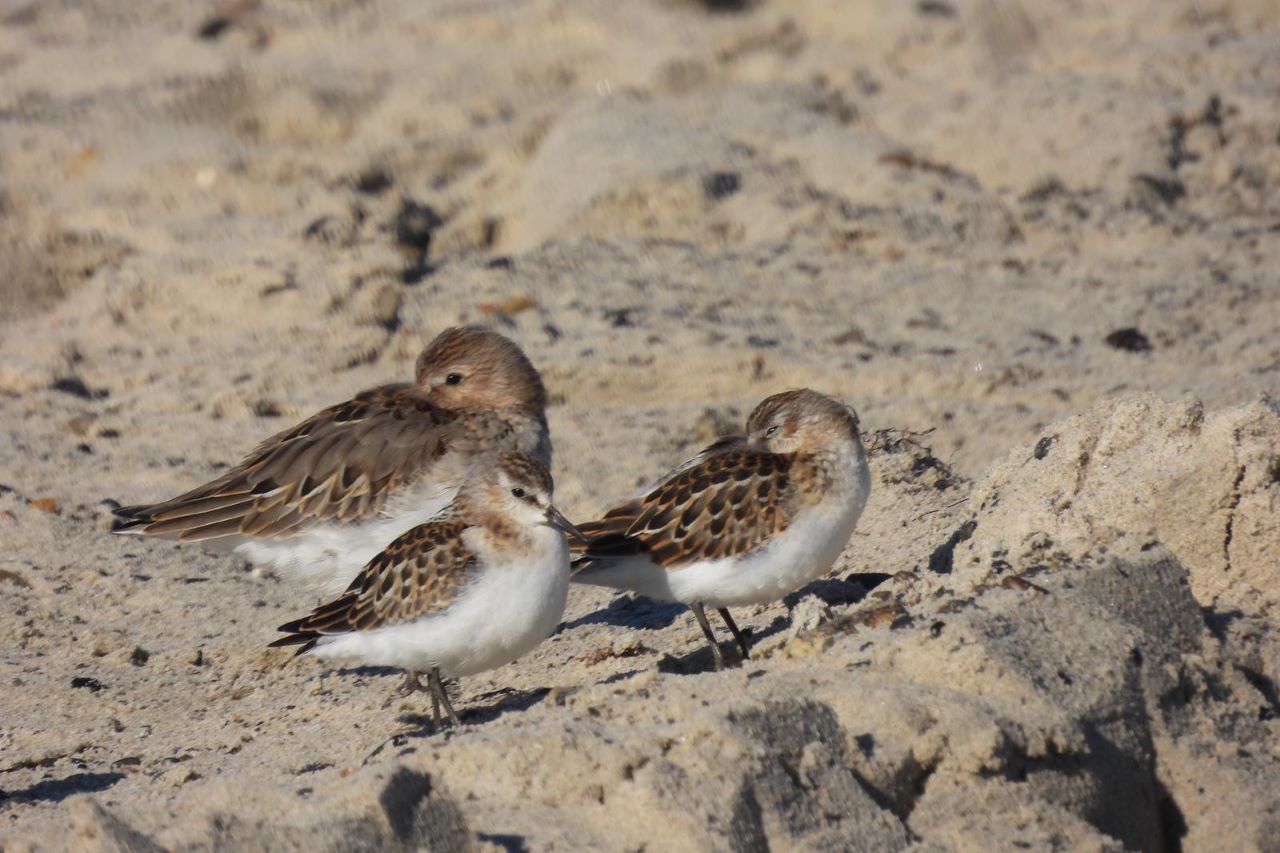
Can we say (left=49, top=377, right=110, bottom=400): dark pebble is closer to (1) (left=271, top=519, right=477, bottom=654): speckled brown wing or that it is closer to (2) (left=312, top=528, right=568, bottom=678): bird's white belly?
(1) (left=271, top=519, right=477, bottom=654): speckled brown wing

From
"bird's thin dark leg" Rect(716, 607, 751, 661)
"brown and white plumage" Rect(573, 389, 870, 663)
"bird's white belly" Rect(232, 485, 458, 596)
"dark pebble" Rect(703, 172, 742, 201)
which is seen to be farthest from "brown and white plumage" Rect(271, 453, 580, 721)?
"dark pebble" Rect(703, 172, 742, 201)

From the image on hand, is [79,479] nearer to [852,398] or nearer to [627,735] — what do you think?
[852,398]

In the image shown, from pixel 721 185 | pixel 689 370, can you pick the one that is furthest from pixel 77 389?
pixel 721 185

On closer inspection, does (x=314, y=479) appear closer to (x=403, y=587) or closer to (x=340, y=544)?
(x=340, y=544)

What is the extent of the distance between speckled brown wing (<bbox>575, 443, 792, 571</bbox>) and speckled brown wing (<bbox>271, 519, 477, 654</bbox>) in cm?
69

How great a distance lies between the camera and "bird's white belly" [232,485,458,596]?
7.28 metres

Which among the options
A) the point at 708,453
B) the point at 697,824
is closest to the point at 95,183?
the point at 708,453

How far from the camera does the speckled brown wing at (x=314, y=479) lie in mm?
7371

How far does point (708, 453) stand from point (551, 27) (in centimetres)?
780

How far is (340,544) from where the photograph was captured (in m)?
7.34

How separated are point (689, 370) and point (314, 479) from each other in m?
2.76

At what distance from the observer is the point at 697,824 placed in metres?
4.29

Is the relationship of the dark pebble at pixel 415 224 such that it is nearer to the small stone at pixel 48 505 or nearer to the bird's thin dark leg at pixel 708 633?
the small stone at pixel 48 505

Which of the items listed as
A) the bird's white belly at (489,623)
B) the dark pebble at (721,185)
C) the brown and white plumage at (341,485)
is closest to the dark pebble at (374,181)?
the dark pebble at (721,185)
